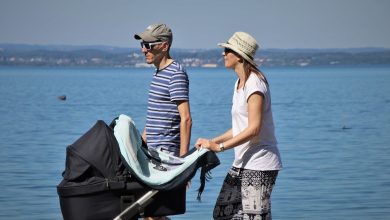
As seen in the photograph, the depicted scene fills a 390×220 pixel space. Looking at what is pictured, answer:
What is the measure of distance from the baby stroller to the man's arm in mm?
750

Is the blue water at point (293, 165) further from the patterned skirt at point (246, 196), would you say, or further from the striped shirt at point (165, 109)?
the patterned skirt at point (246, 196)

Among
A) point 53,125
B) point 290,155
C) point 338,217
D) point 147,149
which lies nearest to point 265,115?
point 147,149

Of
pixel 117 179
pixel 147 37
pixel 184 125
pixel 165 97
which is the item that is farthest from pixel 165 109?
pixel 117 179

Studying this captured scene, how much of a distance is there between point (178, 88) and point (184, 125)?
0.23 metres

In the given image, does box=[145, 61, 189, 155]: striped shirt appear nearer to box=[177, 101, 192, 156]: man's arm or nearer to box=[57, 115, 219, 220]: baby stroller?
box=[177, 101, 192, 156]: man's arm

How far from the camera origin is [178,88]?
648 centimetres

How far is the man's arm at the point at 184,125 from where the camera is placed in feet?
21.1

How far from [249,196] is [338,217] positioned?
15.2 ft

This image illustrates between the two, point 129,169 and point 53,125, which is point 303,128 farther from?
point 129,169

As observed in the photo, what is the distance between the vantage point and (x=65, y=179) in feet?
17.8

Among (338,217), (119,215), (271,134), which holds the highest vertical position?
(271,134)

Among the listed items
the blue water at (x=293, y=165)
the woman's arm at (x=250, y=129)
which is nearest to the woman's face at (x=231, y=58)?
the woman's arm at (x=250, y=129)

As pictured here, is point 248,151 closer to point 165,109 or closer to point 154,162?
point 154,162

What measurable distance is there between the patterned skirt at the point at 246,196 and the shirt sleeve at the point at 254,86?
463mm
